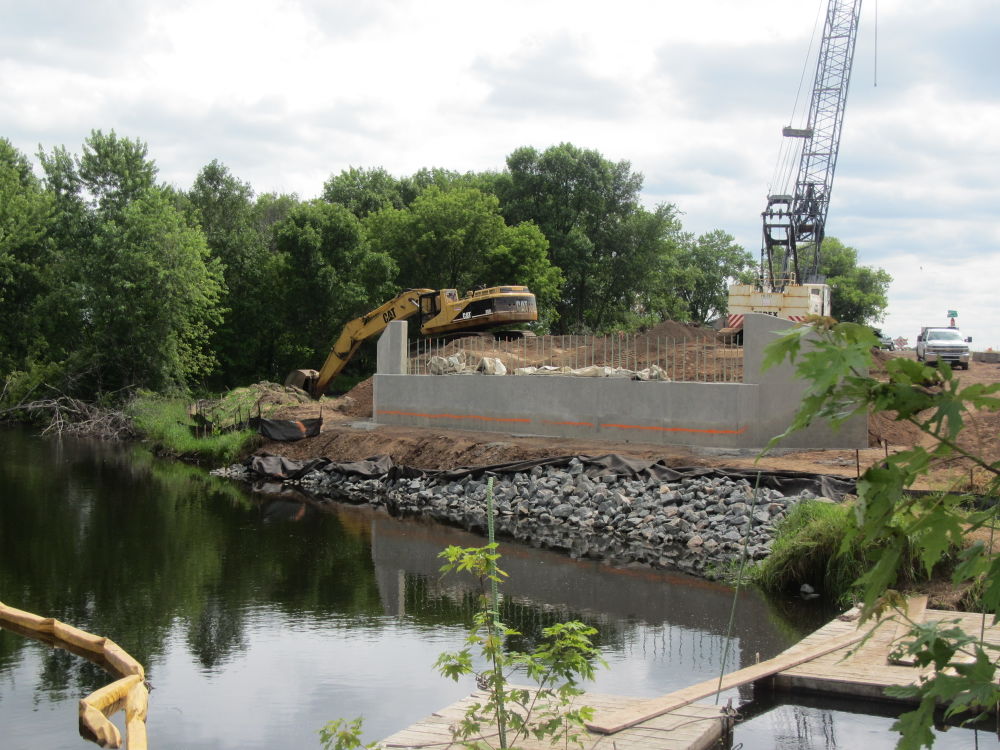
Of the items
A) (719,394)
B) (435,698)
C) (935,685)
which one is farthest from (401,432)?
(935,685)

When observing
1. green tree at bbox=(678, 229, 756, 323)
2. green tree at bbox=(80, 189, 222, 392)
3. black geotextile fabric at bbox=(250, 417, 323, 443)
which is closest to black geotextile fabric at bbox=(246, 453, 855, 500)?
black geotextile fabric at bbox=(250, 417, 323, 443)

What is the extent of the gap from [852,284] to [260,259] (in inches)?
2290

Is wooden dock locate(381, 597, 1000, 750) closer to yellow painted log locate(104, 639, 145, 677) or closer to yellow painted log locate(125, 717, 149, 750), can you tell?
yellow painted log locate(125, 717, 149, 750)

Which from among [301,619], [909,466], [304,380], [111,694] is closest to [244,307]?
[304,380]

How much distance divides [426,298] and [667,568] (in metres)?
16.7

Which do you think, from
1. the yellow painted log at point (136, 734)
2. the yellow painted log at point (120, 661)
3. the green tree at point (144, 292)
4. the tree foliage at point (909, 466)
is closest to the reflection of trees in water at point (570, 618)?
the yellow painted log at point (120, 661)

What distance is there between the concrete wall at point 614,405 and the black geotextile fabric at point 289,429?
1.64 meters

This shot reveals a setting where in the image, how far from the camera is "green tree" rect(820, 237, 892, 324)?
271 feet

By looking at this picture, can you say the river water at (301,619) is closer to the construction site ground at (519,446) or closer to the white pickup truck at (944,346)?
the construction site ground at (519,446)

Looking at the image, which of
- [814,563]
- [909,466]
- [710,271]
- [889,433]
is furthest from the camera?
[710,271]

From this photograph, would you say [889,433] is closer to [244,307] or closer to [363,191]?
[244,307]

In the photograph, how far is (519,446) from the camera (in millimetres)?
21500

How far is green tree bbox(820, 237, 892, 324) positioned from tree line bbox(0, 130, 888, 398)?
27450 mm

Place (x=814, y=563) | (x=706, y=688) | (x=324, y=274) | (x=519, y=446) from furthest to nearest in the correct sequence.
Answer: (x=324, y=274), (x=519, y=446), (x=814, y=563), (x=706, y=688)
